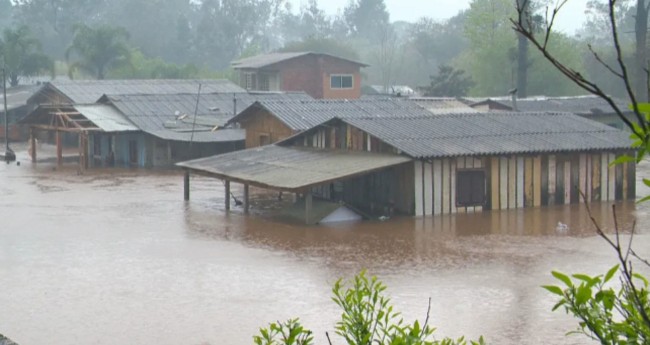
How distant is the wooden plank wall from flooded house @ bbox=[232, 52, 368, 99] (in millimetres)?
25148

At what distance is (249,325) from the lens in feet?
50.6

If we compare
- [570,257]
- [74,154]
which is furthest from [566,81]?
[570,257]

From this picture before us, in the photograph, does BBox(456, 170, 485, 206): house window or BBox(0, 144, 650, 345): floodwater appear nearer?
BBox(0, 144, 650, 345): floodwater

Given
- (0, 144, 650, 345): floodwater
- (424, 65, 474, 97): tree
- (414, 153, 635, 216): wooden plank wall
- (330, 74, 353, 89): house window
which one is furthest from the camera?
(330, 74, 353, 89): house window

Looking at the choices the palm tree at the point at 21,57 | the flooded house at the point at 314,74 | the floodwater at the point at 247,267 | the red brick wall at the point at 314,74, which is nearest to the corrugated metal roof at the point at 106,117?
the floodwater at the point at 247,267

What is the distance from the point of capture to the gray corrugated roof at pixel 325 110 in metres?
33.5

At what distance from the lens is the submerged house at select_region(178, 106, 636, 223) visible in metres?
25.5

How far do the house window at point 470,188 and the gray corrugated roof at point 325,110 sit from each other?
22.5ft

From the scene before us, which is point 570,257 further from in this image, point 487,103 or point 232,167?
point 487,103

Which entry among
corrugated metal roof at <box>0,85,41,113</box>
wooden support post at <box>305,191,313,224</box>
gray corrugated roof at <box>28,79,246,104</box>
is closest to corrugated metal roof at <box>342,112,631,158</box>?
wooden support post at <box>305,191,313,224</box>

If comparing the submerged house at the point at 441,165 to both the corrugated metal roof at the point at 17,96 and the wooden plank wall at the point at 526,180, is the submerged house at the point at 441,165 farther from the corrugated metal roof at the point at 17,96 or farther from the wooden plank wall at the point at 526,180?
the corrugated metal roof at the point at 17,96

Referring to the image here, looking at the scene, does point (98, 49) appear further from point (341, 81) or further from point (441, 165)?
point (441, 165)

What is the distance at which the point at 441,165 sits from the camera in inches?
1012

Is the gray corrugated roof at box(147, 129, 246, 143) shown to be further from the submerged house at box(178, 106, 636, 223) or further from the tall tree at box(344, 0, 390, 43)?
the tall tree at box(344, 0, 390, 43)
